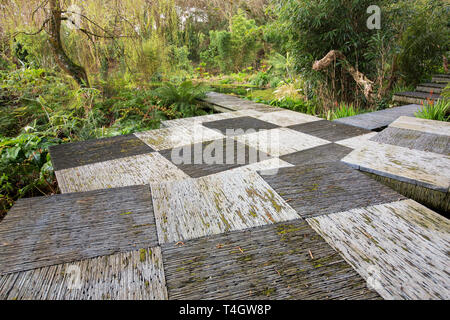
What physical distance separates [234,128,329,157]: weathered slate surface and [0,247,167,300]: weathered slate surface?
1269 mm

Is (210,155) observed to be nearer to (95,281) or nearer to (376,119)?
(95,281)

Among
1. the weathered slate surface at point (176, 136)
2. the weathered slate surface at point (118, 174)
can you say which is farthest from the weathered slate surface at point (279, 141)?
the weathered slate surface at point (118, 174)

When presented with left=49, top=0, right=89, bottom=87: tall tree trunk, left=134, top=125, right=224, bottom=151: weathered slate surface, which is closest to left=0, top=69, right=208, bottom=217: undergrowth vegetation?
left=49, top=0, right=89, bottom=87: tall tree trunk

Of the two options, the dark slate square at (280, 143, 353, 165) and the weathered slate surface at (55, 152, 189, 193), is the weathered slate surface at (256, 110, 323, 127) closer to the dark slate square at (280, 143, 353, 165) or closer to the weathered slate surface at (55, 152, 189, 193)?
the dark slate square at (280, 143, 353, 165)

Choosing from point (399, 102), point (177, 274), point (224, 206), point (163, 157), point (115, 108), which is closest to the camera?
point (177, 274)

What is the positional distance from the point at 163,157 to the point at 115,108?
2.70 meters

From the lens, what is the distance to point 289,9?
3947 millimetres

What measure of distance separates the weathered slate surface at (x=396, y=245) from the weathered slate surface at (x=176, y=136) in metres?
1.41

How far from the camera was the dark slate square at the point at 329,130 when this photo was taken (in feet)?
7.11

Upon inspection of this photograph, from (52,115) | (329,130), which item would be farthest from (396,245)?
(52,115)

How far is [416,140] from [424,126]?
0.40 meters
